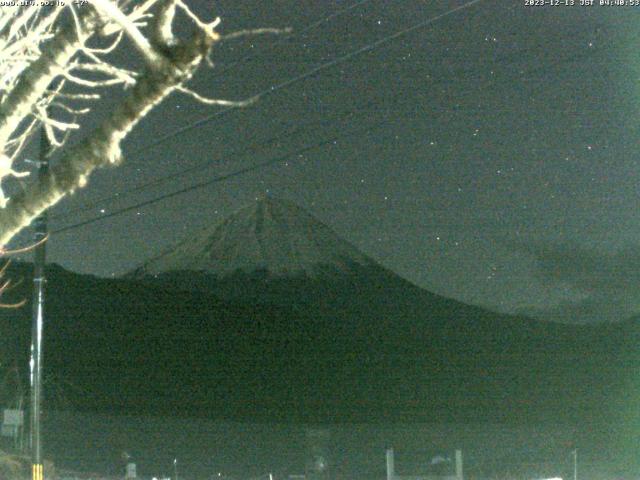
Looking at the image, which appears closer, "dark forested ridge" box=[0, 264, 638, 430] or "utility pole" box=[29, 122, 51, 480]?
"utility pole" box=[29, 122, 51, 480]

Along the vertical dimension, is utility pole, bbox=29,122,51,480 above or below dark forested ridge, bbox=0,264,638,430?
below

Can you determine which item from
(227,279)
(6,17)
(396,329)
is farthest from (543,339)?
(6,17)

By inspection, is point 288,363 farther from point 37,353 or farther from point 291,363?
point 37,353

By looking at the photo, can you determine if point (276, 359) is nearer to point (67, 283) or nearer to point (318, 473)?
point (67, 283)

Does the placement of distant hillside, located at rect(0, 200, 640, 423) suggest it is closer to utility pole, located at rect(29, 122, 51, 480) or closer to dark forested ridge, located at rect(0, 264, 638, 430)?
dark forested ridge, located at rect(0, 264, 638, 430)

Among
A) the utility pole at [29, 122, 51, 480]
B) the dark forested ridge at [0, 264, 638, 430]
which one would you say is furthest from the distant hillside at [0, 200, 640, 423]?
the utility pole at [29, 122, 51, 480]

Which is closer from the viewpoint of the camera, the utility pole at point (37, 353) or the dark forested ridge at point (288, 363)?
the utility pole at point (37, 353)

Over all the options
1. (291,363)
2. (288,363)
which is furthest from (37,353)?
(288,363)

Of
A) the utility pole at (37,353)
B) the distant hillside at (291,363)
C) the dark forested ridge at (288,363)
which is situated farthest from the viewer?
the dark forested ridge at (288,363)

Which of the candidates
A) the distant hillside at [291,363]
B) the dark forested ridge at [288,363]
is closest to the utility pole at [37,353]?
the distant hillside at [291,363]

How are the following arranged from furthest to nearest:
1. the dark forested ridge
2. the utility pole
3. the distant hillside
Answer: the dark forested ridge, the distant hillside, the utility pole

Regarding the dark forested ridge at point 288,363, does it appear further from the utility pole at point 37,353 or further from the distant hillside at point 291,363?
the utility pole at point 37,353
